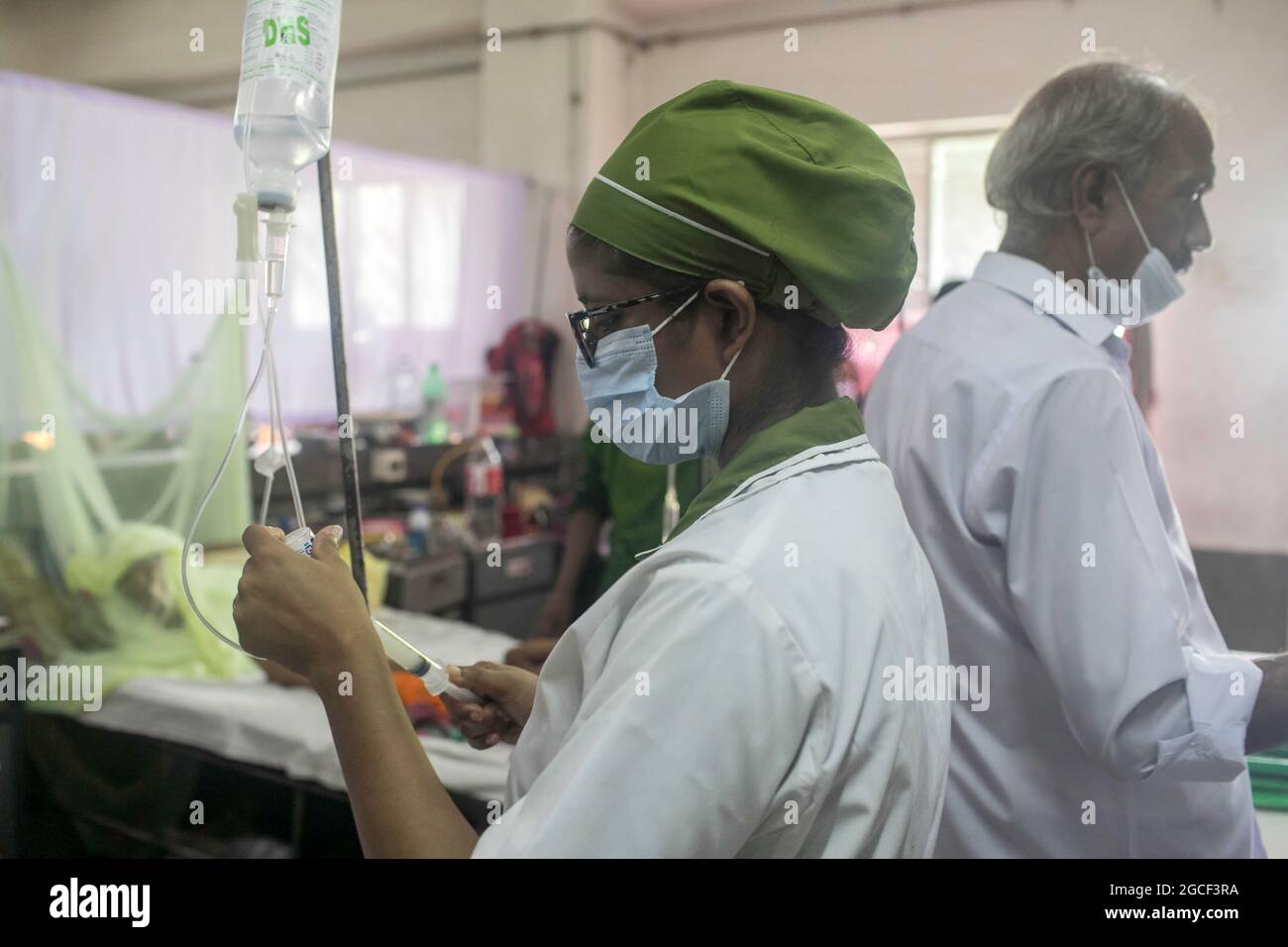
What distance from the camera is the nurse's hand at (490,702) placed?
1.10 metres

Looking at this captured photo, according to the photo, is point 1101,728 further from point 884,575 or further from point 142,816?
point 142,816

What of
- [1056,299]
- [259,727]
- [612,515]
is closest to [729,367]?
[1056,299]

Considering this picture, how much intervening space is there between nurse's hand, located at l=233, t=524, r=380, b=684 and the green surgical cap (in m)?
0.38

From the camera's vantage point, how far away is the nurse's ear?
834 mm

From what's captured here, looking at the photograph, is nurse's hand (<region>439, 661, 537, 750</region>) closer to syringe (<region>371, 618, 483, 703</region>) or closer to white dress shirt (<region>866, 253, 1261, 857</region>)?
syringe (<region>371, 618, 483, 703</region>)

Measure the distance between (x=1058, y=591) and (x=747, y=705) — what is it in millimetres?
565

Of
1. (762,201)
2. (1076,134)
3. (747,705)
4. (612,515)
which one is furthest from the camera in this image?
(612,515)

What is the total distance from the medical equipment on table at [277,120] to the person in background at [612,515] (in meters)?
1.01

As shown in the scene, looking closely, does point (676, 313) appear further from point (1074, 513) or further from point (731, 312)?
point (1074, 513)

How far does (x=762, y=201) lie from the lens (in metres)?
0.83

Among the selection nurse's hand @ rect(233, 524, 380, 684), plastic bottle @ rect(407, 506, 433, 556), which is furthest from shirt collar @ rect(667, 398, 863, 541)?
plastic bottle @ rect(407, 506, 433, 556)

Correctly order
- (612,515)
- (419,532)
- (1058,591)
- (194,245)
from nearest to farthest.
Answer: (1058,591)
(612,515)
(194,245)
(419,532)
